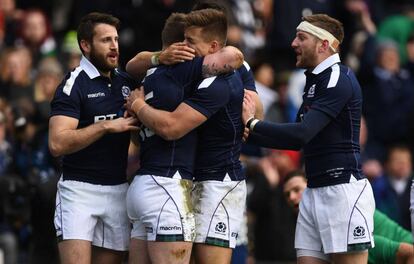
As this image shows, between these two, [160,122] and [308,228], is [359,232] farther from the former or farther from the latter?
[160,122]

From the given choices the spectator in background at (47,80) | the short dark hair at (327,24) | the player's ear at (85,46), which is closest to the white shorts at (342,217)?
the short dark hair at (327,24)

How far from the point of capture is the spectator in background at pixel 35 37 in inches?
687

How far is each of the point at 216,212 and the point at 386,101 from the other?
8140 millimetres

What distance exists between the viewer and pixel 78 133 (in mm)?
9711

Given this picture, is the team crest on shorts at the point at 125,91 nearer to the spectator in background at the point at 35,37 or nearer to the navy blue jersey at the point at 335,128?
the navy blue jersey at the point at 335,128

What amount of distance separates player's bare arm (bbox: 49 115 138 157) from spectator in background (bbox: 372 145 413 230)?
20.6 feet

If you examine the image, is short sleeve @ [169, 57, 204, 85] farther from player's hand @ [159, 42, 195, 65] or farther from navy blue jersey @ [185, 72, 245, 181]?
navy blue jersey @ [185, 72, 245, 181]

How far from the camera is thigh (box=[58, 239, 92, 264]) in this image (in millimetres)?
9797

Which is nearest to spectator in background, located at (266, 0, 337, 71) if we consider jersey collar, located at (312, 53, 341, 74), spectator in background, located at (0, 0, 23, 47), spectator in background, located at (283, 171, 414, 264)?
spectator in background, located at (0, 0, 23, 47)

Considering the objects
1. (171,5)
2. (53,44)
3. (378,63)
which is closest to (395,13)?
(378,63)

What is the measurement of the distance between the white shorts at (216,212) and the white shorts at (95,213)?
797 mm

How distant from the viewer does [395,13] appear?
793 inches

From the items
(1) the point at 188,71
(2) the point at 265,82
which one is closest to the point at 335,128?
(1) the point at 188,71

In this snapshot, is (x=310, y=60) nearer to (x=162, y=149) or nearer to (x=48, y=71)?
(x=162, y=149)
